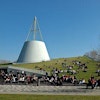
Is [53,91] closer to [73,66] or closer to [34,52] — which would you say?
[73,66]

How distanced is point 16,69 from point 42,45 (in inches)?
1436

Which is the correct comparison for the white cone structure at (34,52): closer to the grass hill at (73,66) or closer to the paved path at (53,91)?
the grass hill at (73,66)

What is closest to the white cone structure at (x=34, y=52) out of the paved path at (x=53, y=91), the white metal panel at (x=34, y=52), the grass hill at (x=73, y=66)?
the white metal panel at (x=34, y=52)

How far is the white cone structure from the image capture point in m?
80.4

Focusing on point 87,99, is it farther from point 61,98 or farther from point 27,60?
point 27,60

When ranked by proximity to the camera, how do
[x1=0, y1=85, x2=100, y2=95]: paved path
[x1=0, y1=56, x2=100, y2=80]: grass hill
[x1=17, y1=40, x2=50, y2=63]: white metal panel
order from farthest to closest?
1. [x1=17, y1=40, x2=50, y2=63]: white metal panel
2. [x1=0, y1=56, x2=100, y2=80]: grass hill
3. [x1=0, y1=85, x2=100, y2=95]: paved path

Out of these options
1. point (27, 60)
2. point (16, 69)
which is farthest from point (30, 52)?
point (16, 69)

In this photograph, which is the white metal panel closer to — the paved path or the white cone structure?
the white cone structure

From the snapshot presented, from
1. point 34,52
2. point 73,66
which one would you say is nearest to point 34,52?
point 34,52

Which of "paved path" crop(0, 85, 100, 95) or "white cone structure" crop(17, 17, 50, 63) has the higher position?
"white cone structure" crop(17, 17, 50, 63)

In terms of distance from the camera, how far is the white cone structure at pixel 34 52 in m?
80.4

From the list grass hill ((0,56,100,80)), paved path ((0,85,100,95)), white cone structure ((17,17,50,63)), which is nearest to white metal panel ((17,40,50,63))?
white cone structure ((17,17,50,63))

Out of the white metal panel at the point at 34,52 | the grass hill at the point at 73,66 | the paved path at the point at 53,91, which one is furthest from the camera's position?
the white metal panel at the point at 34,52

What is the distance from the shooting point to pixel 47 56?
82.8m
